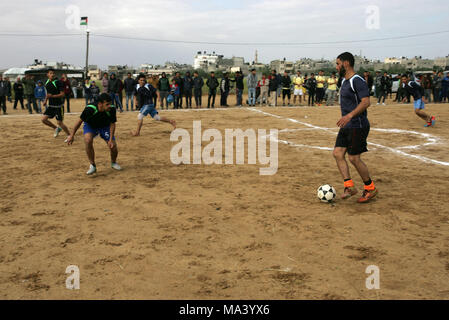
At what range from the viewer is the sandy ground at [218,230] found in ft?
12.2

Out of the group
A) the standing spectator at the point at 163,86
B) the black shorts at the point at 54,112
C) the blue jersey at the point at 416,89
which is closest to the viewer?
the black shorts at the point at 54,112

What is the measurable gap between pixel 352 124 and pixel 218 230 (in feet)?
8.77

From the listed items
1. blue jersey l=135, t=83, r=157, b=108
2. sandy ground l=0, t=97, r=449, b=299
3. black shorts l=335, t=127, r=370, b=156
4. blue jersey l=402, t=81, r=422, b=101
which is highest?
blue jersey l=402, t=81, r=422, b=101

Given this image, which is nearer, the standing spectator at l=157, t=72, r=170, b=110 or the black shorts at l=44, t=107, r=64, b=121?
the black shorts at l=44, t=107, r=64, b=121

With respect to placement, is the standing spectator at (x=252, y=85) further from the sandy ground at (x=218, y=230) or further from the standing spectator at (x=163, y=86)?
the sandy ground at (x=218, y=230)

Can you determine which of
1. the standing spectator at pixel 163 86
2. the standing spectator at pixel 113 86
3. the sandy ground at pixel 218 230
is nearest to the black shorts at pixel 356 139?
the sandy ground at pixel 218 230

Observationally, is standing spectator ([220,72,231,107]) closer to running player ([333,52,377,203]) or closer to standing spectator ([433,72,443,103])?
standing spectator ([433,72,443,103])

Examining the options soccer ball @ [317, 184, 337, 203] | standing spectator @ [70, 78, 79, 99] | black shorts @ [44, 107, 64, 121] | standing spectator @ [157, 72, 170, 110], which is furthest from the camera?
standing spectator @ [70, 78, 79, 99]

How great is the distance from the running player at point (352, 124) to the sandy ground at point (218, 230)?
35cm

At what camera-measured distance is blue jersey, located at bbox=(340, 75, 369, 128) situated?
226 inches

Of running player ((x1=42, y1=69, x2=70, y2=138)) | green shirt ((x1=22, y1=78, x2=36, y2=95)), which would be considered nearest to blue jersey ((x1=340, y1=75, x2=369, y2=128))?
running player ((x1=42, y1=69, x2=70, y2=138))

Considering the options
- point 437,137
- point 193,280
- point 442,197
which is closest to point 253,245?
point 193,280

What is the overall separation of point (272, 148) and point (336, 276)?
658cm
